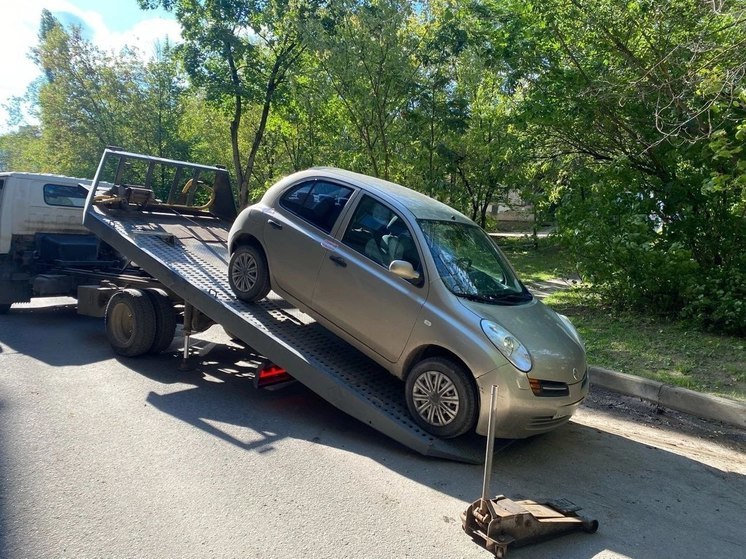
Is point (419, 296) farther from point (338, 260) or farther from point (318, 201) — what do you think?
point (318, 201)

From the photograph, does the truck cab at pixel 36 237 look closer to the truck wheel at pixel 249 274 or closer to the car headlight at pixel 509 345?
the truck wheel at pixel 249 274

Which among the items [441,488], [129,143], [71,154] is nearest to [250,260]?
[441,488]

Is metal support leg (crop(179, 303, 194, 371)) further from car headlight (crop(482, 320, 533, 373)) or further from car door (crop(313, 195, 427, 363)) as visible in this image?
car headlight (crop(482, 320, 533, 373))

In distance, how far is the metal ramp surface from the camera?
15.3 ft

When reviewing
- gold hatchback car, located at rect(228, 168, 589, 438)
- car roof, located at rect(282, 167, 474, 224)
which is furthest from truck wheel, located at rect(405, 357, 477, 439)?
car roof, located at rect(282, 167, 474, 224)

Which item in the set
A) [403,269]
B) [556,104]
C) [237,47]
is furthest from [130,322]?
[237,47]

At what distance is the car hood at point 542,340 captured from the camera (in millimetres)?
4438

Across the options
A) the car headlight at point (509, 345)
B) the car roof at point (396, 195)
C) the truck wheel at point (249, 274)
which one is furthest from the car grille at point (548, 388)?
the truck wheel at point (249, 274)

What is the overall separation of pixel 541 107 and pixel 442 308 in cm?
626

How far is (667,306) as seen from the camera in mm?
8914

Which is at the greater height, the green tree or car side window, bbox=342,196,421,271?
the green tree

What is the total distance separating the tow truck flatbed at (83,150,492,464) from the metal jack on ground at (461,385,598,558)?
3.26 feet

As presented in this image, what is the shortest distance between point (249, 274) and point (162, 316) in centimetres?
167

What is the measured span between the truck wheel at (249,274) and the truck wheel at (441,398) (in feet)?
6.48
